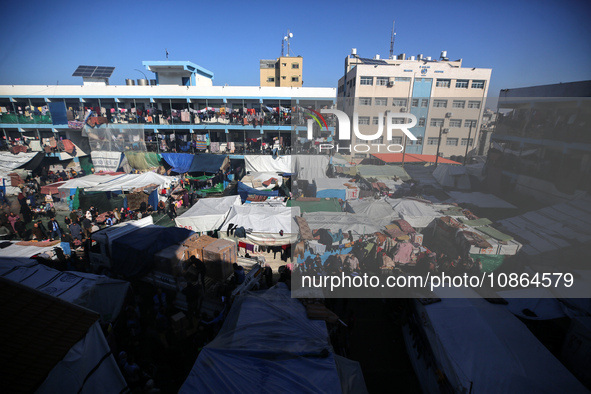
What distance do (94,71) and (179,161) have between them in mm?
15194

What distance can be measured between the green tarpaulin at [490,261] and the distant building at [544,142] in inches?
66.4

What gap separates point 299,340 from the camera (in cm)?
438

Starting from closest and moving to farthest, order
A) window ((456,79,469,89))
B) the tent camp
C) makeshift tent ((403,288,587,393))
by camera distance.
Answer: the tent camp
makeshift tent ((403,288,587,393))
window ((456,79,469,89))

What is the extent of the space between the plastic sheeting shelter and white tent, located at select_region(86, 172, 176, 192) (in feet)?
45.9

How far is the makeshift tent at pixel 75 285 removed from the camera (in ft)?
21.4

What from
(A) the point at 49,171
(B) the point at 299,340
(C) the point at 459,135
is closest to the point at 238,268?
(B) the point at 299,340

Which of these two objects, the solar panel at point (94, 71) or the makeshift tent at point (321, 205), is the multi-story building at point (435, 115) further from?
the solar panel at point (94, 71)

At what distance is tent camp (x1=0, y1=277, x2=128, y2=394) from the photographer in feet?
11.0

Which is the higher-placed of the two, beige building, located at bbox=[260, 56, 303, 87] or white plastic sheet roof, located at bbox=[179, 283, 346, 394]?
beige building, located at bbox=[260, 56, 303, 87]

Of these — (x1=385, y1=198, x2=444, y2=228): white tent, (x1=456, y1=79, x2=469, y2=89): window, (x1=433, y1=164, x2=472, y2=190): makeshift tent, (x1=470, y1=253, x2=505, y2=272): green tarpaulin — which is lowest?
(x1=470, y1=253, x2=505, y2=272): green tarpaulin

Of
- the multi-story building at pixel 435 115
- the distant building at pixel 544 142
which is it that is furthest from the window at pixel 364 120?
the distant building at pixel 544 142

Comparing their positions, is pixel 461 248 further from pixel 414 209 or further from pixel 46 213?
pixel 46 213

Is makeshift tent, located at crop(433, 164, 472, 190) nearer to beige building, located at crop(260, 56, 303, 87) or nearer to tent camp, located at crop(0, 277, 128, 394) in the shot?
tent camp, located at crop(0, 277, 128, 394)

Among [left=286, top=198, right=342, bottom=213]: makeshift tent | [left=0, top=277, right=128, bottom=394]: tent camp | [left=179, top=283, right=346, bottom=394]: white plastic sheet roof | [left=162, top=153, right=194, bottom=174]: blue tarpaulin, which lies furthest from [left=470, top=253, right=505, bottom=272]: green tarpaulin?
[left=162, top=153, right=194, bottom=174]: blue tarpaulin
